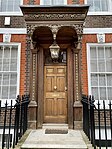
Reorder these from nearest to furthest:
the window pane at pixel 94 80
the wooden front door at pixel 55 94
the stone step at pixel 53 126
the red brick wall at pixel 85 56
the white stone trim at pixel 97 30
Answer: the stone step at pixel 53 126 → the wooden front door at pixel 55 94 → the red brick wall at pixel 85 56 → the window pane at pixel 94 80 → the white stone trim at pixel 97 30

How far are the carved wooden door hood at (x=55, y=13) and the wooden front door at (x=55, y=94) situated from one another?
2.05 metres

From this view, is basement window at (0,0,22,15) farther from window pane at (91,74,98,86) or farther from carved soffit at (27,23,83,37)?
window pane at (91,74,98,86)

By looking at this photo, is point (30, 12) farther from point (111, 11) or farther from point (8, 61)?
point (111, 11)

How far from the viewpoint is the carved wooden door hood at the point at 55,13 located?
620cm

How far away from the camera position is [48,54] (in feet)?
25.2

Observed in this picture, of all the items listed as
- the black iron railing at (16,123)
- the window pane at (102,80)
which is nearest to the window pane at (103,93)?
the window pane at (102,80)

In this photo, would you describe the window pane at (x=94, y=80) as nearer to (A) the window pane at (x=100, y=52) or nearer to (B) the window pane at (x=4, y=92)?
(A) the window pane at (x=100, y=52)

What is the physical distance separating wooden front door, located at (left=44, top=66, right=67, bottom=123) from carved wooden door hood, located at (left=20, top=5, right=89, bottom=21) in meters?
2.05

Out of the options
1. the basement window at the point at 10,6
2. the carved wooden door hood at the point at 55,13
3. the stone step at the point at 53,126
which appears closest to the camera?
the carved wooden door hood at the point at 55,13

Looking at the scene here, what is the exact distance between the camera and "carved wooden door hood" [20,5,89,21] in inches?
244

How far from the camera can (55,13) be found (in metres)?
6.27

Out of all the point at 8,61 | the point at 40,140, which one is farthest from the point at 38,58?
the point at 40,140

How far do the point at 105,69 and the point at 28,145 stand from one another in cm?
454

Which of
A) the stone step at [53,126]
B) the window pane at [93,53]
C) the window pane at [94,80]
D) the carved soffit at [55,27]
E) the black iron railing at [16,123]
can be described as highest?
the carved soffit at [55,27]
